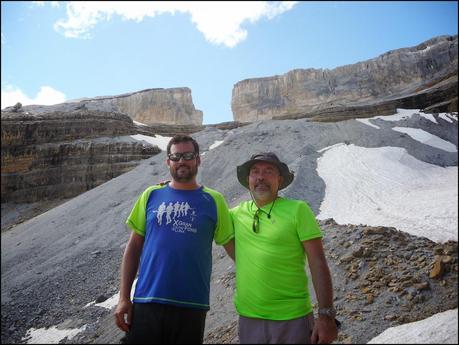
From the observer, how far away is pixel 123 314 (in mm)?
2818

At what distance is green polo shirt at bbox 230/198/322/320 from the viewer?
2.66 meters

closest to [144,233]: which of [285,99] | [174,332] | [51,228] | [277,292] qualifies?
[174,332]

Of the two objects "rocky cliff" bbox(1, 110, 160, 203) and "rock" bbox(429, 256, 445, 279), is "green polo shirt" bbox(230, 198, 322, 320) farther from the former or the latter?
"rocky cliff" bbox(1, 110, 160, 203)

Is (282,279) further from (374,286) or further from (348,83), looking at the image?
(348,83)

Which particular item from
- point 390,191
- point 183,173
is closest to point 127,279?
point 183,173

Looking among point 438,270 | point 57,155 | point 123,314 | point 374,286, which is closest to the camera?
Answer: point 123,314

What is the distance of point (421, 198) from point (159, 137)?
2981cm

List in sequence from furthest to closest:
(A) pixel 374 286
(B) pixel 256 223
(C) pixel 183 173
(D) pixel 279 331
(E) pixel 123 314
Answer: (A) pixel 374 286 → (C) pixel 183 173 → (B) pixel 256 223 → (E) pixel 123 314 → (D) pixel 279 331

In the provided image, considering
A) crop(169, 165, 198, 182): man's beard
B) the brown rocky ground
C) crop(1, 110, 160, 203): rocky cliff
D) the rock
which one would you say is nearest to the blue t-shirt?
crop(169, 165, 198, 182): man's beard

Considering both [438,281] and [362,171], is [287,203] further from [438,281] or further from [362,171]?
[362,171]

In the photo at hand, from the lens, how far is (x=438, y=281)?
4.30m

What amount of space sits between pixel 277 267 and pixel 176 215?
3.39 feet

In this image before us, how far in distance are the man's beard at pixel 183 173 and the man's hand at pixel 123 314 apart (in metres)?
1.23

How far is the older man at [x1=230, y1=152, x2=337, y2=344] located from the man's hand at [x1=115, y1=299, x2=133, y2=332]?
978 millimetres
